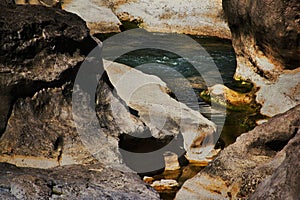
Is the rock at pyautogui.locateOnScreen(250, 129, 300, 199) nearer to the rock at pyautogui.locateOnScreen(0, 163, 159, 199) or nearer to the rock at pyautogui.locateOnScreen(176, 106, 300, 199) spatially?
the rock at pyautogui.locateOnScreen(176, 106, 300, 199)

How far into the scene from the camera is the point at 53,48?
283 inches

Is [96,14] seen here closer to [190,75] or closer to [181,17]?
[181,17]

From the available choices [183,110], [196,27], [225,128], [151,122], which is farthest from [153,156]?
[196,27]

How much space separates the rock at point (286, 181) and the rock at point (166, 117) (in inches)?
112

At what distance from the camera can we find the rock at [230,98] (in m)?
10.1

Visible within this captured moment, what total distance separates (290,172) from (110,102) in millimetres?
3510

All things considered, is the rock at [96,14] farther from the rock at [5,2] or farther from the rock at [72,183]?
the rock at [72,183]

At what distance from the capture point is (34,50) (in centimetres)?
709

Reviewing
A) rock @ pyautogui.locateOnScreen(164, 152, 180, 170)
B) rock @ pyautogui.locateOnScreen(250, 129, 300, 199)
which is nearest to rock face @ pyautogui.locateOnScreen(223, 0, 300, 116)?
rock @ pyautogui.locateOnScreen(164, 152, 180, 170)

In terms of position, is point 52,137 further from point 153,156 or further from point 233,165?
point 233,165

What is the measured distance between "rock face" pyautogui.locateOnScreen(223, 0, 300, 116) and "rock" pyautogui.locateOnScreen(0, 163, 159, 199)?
3.99m

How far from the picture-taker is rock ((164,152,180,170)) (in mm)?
7844

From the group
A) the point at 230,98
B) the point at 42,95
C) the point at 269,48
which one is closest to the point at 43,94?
the point at 42,95

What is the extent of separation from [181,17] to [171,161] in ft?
23.6
